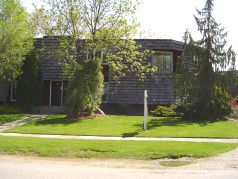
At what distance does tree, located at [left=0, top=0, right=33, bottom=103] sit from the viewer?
88.5 ft

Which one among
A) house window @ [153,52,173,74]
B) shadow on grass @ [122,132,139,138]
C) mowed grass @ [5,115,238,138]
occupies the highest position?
house window @ [153,52,173,74]

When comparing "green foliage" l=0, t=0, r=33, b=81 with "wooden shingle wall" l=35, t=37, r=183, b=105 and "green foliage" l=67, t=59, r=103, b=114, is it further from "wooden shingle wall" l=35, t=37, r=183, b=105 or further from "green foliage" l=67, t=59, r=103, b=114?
"green foliage" l=67, t=59, r=103, b=114

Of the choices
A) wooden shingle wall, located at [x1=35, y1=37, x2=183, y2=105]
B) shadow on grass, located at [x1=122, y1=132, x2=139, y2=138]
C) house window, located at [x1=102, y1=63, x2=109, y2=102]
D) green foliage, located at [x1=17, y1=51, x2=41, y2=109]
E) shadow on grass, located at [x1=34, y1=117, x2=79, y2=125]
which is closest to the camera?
shadow on grass, located at [x1=122, y1=132, x2=139, y2=138]

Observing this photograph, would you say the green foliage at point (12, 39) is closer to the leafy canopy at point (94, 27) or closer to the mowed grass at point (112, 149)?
the leafy canopy at point (94, 27)

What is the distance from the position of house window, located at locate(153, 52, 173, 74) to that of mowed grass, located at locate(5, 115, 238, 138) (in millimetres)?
8245

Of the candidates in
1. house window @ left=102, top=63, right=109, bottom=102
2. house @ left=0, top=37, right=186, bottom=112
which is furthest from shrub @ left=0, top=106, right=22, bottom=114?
house window @ left=102, top=63, right=109, bottom=102

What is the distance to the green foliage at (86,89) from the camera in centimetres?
2317

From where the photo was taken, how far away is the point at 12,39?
88.4 ft

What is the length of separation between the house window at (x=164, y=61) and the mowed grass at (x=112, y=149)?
15911mm

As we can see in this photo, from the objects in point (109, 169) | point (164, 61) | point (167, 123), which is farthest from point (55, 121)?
point (109, 169)

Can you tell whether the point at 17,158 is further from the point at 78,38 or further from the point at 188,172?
the point at 78,38

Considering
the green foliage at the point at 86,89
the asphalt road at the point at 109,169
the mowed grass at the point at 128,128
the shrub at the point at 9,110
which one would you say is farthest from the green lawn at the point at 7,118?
the asphalt road at the point at 109,169

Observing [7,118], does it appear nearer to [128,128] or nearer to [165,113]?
[128,128]

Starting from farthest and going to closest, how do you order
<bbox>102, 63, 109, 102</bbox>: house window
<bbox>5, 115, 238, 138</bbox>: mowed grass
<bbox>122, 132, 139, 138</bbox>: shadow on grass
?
1. <bbox>102, 63, 109, 102</bbox>: house window
2. <bbox>5, 115, 238, 138</bbox>: mowed grass
3. <bbox>122, 132, 139, 138</bbox>: shadow on grass
